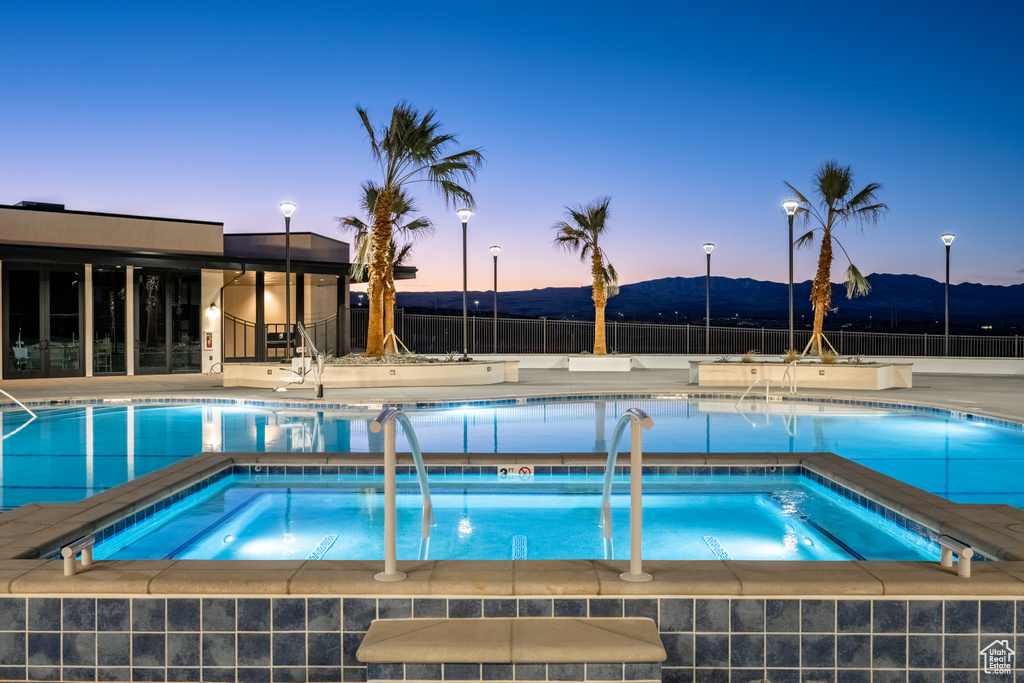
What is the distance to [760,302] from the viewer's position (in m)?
89.6

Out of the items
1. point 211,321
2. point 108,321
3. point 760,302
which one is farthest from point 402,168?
point 760,302

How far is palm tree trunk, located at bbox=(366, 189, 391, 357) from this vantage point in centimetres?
1575

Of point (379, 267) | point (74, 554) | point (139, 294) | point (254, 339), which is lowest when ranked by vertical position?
point (74, 554)

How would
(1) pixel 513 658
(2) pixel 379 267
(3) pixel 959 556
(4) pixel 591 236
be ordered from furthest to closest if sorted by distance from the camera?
(4) pixel 591 236 → (2) pixel 379 267 → (3) pixel 959 556 → (1) pixel 513 658

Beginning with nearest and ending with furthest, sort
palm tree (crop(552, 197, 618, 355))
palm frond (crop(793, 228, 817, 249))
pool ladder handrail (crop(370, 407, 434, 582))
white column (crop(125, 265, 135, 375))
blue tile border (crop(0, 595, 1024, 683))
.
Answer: blue tile border (crop(0, 595, 1024, 683)) < pool ladder handrail (crop(370, 407, 434, 582)) < palm frond (crop(793, 228, 817, 249)) < white column (crop(125, 265, 135, 375)) < palm tree (crop(552, 197, 618, 355))

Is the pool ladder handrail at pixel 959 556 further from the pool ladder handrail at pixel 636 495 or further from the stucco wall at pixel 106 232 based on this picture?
the stucco wall at pixel 106 232

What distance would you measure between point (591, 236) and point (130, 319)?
12771 mm

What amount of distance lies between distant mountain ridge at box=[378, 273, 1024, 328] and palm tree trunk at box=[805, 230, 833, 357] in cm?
5082

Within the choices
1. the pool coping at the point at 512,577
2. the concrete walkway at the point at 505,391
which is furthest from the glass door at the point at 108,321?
the pool coping at the point at 512,577

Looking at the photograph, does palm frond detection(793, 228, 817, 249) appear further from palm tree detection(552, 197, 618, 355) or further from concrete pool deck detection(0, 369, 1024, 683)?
concrete pool deck detection(0, 369, 1024, 683)

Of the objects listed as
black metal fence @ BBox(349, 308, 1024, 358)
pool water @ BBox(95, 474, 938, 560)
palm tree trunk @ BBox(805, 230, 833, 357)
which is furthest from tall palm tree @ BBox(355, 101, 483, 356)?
pool water @ BBox(95, 474, 938, 560)

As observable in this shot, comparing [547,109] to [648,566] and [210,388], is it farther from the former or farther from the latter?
[648,566]

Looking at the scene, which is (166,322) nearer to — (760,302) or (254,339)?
(254,339)

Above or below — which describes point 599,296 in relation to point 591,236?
below
